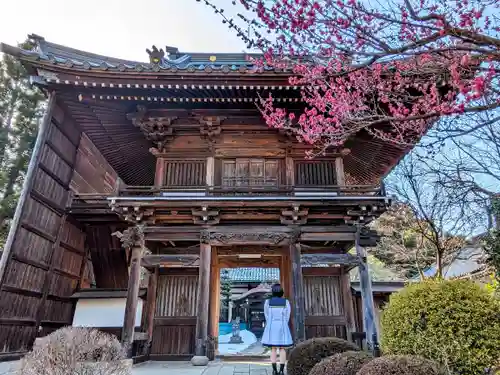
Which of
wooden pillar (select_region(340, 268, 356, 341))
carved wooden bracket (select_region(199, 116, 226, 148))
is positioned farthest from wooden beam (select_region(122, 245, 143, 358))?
wooden pillar (select_region(340, 268, 356, 341))

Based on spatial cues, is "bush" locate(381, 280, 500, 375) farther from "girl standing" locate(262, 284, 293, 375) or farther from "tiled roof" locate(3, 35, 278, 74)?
"tiled roof" locate(3, 35, 278, 74)

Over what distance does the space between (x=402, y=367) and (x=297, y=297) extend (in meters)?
4.85

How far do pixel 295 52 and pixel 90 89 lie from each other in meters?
6.74

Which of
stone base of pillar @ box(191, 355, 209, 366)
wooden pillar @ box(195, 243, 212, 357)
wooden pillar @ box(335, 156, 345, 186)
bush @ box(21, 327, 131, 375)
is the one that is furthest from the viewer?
wooden pillar @ box(335, 156, 345, 186)

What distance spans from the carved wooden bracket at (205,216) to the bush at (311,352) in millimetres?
4024

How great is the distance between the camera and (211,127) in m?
9.85

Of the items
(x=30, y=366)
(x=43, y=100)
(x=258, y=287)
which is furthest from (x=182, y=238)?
(x=258, y=287)

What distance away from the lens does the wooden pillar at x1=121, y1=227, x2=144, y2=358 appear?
25.9ft

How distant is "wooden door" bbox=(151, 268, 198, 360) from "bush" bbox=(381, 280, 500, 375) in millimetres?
6707

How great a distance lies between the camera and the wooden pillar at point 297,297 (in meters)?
7.73

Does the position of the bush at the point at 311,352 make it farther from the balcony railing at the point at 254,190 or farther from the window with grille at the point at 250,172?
the window with grille at the point at 250,172

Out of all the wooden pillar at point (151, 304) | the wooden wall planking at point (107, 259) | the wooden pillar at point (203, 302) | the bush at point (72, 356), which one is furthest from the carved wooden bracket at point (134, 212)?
the bush at point (72, 356)

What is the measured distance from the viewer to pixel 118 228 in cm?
1196

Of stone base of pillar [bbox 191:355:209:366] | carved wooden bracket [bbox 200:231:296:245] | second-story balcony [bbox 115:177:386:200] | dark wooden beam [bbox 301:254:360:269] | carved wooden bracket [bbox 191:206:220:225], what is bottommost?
stone base of pillar [bbox 191:355:209:366]
